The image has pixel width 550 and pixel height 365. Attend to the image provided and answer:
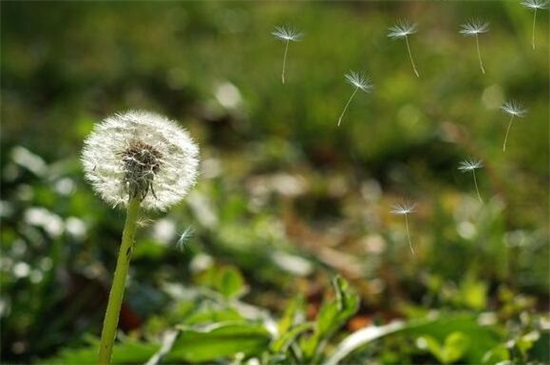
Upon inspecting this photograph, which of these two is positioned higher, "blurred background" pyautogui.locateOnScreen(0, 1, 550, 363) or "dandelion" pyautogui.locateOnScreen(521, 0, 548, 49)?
"blurred background" pyautogui.locateOnScreen(0, 1, 550, 363)

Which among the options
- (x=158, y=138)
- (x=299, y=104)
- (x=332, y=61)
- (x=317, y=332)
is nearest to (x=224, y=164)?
(x=299, y=104)

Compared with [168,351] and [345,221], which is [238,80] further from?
[168,351]

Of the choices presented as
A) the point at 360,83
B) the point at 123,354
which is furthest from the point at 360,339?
Result: the point at 360,83

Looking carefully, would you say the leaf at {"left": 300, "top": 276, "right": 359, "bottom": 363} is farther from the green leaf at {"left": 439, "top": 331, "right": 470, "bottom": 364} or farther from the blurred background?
the blurred background

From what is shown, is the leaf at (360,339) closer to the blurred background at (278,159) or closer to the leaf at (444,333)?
the leaf at (444,333)

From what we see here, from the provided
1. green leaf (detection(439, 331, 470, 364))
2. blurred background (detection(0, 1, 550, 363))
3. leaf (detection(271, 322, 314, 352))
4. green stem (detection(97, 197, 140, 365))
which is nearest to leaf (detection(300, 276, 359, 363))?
leaf (detection(271, 322, 314, 352))

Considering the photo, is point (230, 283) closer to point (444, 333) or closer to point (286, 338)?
point (286, 338)

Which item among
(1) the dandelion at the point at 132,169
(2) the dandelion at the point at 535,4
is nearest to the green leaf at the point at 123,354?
(1) the dandelion at the point at 132,169
